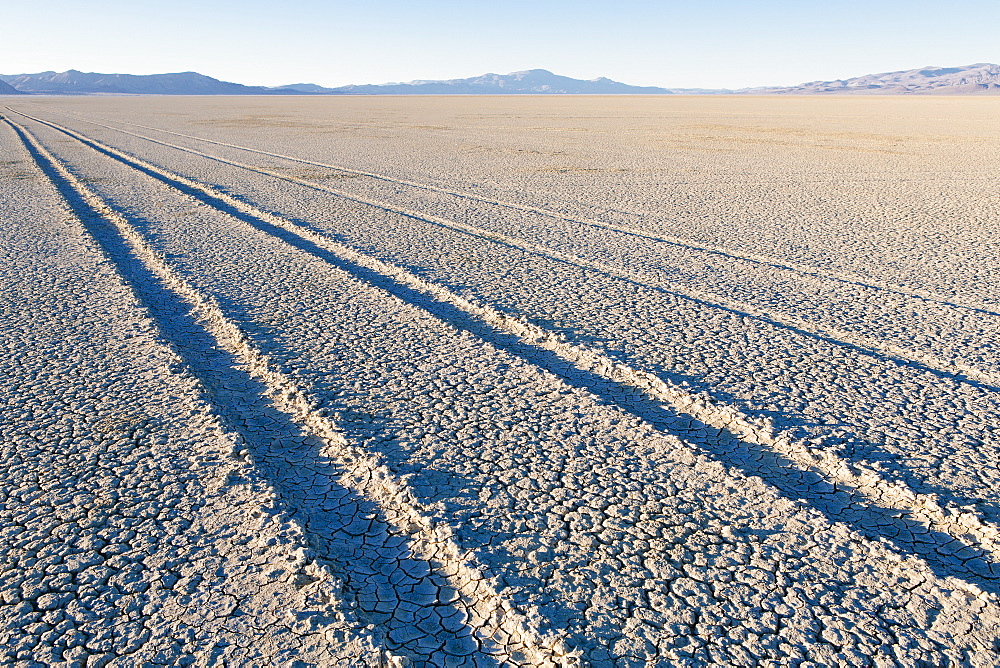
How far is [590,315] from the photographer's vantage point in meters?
4.83

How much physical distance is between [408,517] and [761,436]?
5.15ft

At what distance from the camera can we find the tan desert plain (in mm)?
2088

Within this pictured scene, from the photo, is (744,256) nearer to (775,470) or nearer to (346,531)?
(775,470)

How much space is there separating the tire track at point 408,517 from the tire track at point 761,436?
1.29 m

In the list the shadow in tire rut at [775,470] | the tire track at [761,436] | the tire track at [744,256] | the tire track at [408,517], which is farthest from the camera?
the tire track at [744,256]

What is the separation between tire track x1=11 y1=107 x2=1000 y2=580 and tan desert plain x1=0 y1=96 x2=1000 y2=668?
0.02 m

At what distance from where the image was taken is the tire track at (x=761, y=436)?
252 cm

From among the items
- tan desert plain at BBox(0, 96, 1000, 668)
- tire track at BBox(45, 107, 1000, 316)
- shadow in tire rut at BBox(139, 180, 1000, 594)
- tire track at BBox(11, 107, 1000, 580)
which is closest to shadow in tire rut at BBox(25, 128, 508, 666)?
tan desert plain at BBox(0, 96, 1000, 668)

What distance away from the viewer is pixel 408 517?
2.58 meters

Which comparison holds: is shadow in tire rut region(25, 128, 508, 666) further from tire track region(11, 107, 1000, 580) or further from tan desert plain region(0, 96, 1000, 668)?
tire track region(11, 107, 1000, 580)

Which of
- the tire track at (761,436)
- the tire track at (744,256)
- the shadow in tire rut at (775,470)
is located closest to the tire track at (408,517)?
the shadow in tire rut at (775,470)

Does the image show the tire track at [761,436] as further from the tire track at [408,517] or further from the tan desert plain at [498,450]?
the tire track at [408,517]

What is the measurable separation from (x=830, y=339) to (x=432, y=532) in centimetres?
295

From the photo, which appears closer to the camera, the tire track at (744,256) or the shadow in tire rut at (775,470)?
the shadow in tire rut at (775,470)
